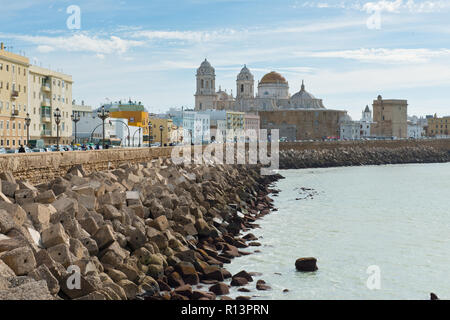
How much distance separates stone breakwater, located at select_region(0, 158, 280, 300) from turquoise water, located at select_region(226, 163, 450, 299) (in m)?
1.22

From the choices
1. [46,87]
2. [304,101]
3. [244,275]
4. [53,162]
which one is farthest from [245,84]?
[244,275]

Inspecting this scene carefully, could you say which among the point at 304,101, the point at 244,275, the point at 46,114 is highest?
the point at 304,101

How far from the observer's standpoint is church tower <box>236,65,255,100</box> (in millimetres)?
121625

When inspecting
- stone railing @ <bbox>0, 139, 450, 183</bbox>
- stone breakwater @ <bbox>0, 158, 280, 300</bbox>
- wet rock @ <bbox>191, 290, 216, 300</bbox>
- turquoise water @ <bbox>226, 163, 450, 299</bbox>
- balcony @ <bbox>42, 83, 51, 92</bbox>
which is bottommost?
turquoise water @ <bbox>226, 163, 450, 299</bbox>

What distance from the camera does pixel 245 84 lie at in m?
122

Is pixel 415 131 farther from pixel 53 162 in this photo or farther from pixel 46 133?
pixel 53 162

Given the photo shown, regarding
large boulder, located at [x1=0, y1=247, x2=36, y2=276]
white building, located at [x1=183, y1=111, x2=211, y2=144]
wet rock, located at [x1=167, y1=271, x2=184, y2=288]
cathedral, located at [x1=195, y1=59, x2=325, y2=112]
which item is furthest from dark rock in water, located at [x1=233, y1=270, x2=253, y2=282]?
cathedral, located at [x1=195, y1=59, x2=325, y2=112]

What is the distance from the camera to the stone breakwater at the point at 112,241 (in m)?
9.52

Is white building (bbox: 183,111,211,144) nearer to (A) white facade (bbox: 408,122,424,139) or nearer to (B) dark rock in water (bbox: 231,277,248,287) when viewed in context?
(A) white facade (bbox: 408,122,424,139)

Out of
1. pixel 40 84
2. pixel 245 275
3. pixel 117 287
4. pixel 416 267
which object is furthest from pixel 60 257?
pixel 40 84

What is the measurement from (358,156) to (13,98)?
49.0 m

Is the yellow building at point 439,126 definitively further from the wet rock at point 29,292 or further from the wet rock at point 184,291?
the wet rock at point 29,292

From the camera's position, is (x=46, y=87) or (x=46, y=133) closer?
(x=46, y=87)

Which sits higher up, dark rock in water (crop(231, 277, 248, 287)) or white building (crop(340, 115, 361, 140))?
white building (crop(340, 115, 361, 140))
